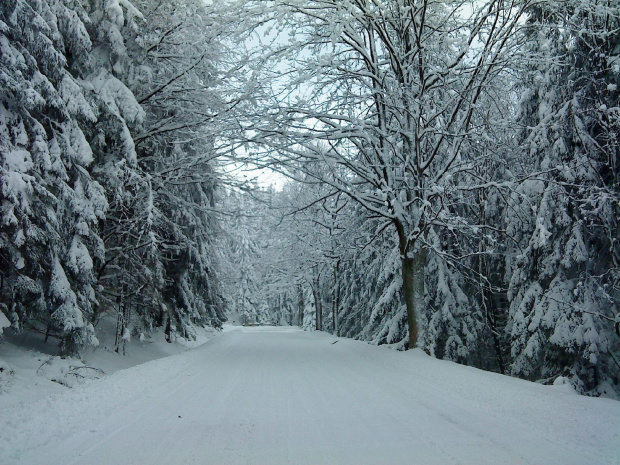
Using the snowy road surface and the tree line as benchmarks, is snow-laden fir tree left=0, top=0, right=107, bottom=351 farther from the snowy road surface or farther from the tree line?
the tree line

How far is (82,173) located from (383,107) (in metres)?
8.07

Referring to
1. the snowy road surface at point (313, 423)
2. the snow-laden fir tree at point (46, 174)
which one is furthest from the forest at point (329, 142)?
the snowy road surface at point (313, 423)

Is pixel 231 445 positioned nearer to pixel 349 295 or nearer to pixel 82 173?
pixel 82 173

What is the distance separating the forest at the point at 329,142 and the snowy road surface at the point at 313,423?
3269mm

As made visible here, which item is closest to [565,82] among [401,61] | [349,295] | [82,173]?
[401,61]

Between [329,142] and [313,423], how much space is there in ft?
26.4

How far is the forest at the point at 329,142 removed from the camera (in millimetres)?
8508

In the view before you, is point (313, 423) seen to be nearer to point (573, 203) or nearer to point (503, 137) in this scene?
point (573, 203)

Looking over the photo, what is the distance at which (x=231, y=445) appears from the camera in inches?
169

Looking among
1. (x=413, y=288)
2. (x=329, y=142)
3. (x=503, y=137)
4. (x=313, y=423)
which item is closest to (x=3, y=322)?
(x=313, y=423)

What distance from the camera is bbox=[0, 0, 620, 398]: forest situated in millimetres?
8508

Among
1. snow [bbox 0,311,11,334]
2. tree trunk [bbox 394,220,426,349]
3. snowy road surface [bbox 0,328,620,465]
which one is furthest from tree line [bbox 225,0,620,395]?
snow [bbox 0,311,11,334]

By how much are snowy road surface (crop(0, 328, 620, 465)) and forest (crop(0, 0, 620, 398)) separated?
3269mm

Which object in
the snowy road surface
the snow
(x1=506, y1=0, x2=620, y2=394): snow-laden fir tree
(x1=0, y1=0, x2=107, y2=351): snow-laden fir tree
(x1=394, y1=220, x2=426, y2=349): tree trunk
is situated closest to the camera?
the snowy road surface
